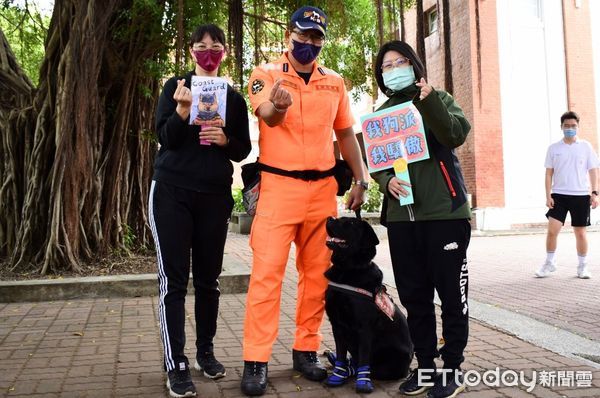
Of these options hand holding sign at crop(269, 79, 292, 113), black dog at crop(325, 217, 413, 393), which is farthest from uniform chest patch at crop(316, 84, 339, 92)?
black dog at crop(325, 217, 413, 393)

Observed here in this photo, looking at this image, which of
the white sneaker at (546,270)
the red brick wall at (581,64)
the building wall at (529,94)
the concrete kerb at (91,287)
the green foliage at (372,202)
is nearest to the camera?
the concrete kerb at (91,287)

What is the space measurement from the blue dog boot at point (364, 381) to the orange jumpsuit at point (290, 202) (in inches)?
19.5

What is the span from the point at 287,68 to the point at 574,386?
2.49 metres

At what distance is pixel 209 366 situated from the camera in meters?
3.67

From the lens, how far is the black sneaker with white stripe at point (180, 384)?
326 centimetres

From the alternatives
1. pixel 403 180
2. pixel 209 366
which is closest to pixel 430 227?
pixel 403 180

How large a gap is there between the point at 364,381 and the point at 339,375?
20 cm

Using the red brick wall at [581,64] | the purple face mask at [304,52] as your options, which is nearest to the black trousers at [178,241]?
the purple face mask at [304,52]

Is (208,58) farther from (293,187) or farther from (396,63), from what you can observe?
(396,63)

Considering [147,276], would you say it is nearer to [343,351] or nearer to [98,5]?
[98,5]

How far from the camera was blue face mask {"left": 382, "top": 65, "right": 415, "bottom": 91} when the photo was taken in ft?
10.9

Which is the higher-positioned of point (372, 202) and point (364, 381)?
point (372, 202)

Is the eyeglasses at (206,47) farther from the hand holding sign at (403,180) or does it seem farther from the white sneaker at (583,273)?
the white sneaker at (583,273)

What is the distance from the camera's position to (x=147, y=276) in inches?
273
